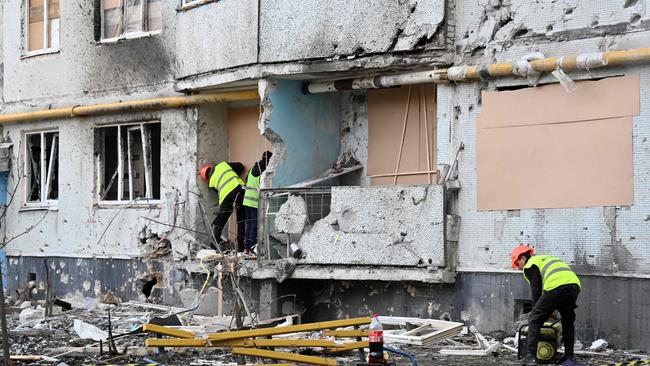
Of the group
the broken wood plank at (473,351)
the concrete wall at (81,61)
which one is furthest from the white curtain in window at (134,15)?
the broken wood plank at (473,351)

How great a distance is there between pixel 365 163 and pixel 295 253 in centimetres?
194

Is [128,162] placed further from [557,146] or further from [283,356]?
[283,356]

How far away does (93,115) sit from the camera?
19.3 meters

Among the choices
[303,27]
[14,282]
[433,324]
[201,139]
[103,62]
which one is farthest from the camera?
[14,282]

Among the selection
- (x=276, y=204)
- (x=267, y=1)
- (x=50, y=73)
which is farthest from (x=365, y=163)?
(x=50, y=73)

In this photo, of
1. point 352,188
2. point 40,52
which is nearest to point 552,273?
point 352,188

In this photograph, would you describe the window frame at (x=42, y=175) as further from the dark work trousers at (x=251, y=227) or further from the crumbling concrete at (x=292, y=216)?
the crumbling concrete at (x=292, y=216)

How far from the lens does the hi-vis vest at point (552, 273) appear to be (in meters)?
11.7

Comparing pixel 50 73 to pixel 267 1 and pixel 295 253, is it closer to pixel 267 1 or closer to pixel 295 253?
pixel 267 1

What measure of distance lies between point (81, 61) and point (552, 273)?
1080cm

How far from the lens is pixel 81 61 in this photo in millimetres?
19578

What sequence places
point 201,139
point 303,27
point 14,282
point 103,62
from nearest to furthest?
1. point 303,27
2. point 201,139
3. point 103,62
4. point 14,282

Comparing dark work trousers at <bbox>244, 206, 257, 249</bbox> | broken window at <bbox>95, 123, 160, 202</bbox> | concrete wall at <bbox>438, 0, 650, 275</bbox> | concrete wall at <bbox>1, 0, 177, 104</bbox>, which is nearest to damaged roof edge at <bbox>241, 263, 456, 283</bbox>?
concrete wall at <bbox>438, 0, 650, 275</bbox>

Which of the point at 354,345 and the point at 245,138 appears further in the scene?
the point at 245,138
